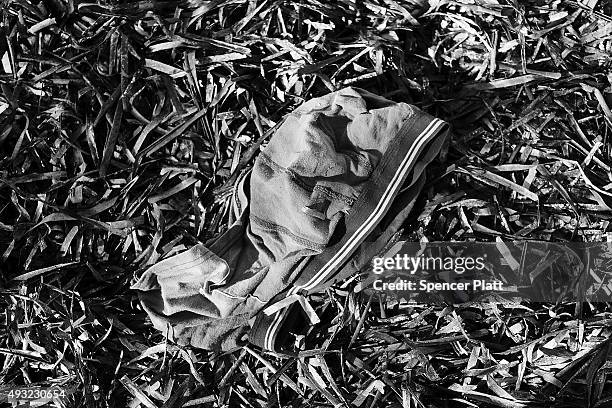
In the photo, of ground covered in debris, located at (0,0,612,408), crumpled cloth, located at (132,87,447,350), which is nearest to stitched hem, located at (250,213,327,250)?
crumpled cloth, located at (132,87,447,350)

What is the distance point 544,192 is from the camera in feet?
5.21

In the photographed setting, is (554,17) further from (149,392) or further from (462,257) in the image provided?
(149,392)

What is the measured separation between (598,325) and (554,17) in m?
0.70

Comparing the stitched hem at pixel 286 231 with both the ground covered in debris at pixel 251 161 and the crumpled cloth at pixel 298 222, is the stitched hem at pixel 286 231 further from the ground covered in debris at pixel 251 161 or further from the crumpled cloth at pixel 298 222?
the ground covered in debris at pixel 251 161

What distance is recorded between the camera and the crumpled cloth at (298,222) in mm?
1471

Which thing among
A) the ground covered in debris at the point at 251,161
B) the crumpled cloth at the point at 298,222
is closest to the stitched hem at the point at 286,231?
the crumpled cloth at the point at 298,222

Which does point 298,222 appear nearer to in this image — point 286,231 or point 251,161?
point 286,231

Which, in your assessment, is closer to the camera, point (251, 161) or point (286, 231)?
point (286, 231)

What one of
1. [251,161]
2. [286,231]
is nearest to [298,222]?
[286,231]

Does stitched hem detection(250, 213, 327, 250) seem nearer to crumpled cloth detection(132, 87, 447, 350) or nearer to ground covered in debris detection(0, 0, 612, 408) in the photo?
crumpled cloth detection(132, 87, 447, 350)

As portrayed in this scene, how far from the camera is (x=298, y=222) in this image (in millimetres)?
1472

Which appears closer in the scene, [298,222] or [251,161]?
[298,222]

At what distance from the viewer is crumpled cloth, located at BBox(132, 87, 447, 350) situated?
4.83 ft

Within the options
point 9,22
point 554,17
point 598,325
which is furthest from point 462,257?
point 9,22
